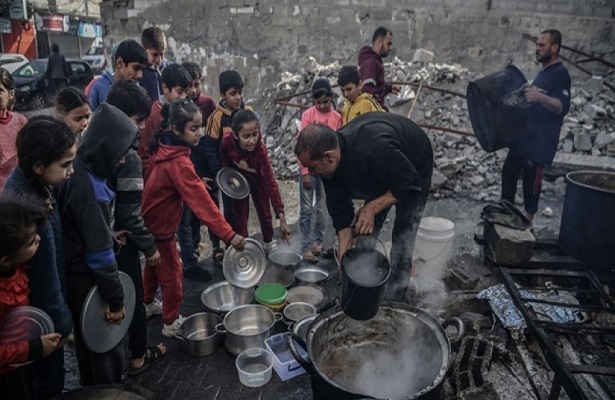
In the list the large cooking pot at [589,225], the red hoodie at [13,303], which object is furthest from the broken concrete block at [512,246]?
the red hoodie at [13,303]

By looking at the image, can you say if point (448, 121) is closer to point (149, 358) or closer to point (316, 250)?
point (316, 250)

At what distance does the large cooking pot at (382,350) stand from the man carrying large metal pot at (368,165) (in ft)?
1.92

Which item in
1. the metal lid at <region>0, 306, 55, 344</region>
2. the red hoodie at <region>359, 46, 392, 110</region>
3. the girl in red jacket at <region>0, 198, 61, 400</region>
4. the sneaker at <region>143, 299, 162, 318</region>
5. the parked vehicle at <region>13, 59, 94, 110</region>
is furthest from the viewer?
the parked vehicle at <region>13, 59, 94, 110</region>

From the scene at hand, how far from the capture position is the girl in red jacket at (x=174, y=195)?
3521mm

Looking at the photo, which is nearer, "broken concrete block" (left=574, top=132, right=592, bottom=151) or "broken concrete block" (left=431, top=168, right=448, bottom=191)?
"broken concrete block" (left=431, top=168, right=448, bottom=191)

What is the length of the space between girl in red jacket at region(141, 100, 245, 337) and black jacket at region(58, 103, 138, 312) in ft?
2.66

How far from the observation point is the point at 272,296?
4.10m

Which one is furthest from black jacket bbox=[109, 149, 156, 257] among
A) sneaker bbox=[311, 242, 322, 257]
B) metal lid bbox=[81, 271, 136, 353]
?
sneaker bbox=[311, 242, 322, 257]

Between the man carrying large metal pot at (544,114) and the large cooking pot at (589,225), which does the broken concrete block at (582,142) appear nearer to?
the man carrying large metal pot at (544,114)

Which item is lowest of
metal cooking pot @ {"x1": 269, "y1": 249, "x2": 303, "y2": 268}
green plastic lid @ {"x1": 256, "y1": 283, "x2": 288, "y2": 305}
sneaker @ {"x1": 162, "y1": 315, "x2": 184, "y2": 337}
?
sneaker @ {"x1": 162, "y1": 315, "x2": 184, "y2": 337}

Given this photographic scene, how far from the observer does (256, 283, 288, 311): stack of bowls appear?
13.2 feet

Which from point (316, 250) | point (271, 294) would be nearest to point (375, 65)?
point (316, 250)

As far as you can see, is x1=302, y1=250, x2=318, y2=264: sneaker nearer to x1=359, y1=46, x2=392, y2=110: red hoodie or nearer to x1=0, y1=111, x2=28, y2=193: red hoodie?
x1=359, y1=46, x2=392, y2=110: red hoodie

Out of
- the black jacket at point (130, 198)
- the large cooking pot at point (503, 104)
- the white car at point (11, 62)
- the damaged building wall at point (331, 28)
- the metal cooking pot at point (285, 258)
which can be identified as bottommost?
the metal cooking pot at point (285, 258)
